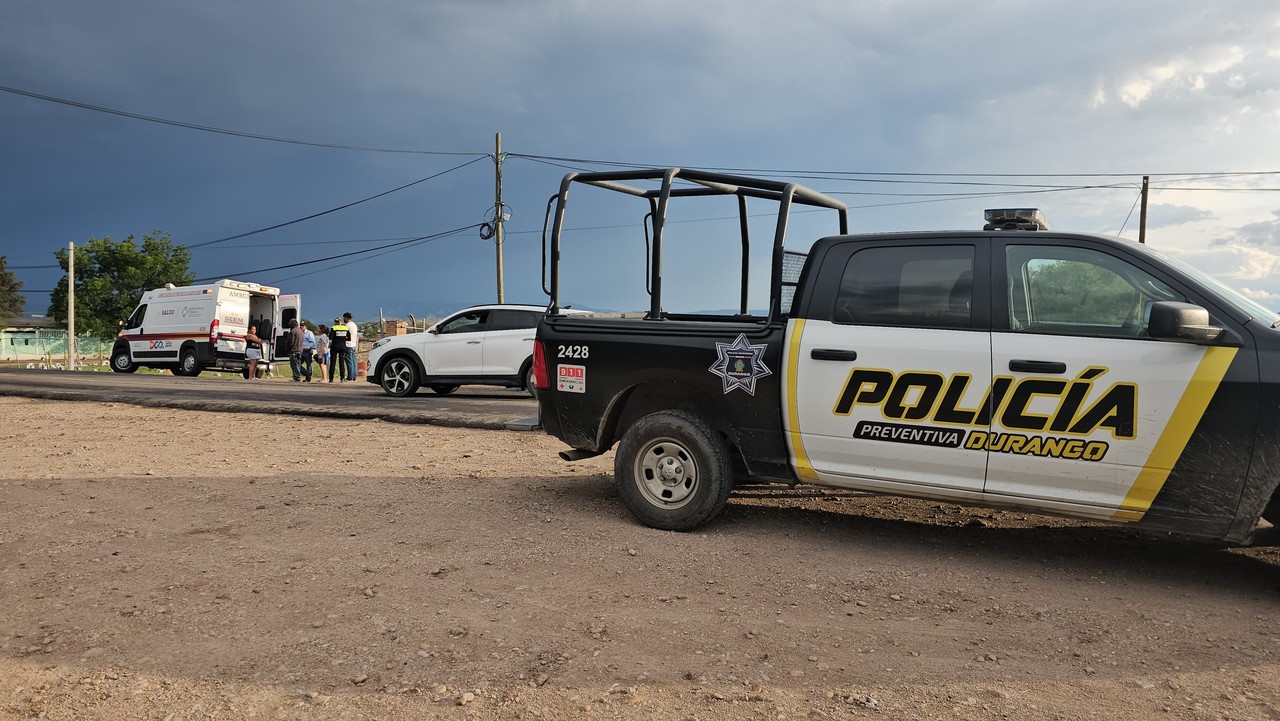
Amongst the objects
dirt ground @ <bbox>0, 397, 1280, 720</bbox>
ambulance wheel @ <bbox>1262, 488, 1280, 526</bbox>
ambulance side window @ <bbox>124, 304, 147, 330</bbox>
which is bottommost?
dirt ground @ <bbox>0, 397, 1280, 720</bbox>

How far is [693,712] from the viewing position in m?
2.90

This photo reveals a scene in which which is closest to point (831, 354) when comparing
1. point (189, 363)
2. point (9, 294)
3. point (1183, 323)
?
point (1183, 323)

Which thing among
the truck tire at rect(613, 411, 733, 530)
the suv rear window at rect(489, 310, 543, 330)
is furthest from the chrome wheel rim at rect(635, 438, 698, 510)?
the suv rear window at rect(489, 310, 543, 330)

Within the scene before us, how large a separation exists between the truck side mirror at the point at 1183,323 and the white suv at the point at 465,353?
11.3m

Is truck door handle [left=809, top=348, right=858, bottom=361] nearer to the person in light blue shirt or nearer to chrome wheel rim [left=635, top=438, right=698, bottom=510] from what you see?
chrome wheel rim [left=635, top=438, right=698, bottom=510]

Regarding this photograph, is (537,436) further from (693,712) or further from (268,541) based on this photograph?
(693,712)

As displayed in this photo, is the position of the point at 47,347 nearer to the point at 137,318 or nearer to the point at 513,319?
the point at 137,318

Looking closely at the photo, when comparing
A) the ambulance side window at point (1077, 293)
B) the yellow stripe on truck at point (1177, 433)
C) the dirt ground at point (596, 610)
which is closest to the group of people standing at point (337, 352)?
the dirt ground at point (596, 610)

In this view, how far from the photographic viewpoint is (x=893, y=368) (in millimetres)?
4648

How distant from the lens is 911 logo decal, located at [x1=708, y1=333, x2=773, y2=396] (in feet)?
16.6

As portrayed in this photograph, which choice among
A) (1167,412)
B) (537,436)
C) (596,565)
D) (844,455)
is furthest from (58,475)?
(1167,412)

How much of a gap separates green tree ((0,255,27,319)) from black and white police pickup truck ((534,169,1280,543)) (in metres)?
99.8

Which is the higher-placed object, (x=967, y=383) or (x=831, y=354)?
(x=831, y=354)

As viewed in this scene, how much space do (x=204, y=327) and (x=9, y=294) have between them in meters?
80.0
